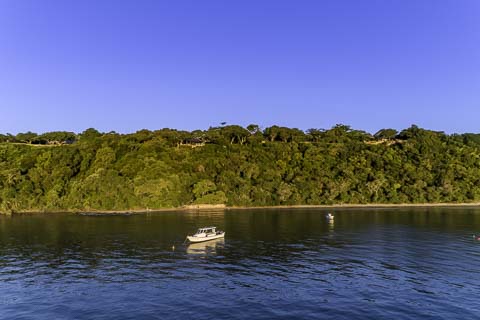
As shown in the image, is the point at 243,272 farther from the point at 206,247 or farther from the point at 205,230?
the point at 205,230

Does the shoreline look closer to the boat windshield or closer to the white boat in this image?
the boat windshield

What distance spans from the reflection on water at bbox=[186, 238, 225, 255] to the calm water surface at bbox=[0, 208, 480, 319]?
0.72 metres

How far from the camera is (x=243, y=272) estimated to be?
6919cm

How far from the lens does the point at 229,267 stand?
72.8 metres

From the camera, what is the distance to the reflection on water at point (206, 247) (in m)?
86.1

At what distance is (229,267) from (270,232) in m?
41.1

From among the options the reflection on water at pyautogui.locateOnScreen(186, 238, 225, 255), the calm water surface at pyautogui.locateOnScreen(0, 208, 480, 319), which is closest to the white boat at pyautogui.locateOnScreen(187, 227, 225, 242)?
the reflection on water at pyautogui.locateOnScreen(186, 238, 225, 255)

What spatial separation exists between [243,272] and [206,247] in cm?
2399

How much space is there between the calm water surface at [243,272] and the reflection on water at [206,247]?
2.37 feet

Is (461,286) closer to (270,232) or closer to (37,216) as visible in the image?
(270,232)

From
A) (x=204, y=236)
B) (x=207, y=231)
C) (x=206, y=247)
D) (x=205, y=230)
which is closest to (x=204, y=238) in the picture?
(x=204, y=236)

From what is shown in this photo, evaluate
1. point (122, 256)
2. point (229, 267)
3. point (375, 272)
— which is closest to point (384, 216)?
point (375, 272)

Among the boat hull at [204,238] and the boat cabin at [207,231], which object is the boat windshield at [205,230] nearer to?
the boat cabin at [207,231]

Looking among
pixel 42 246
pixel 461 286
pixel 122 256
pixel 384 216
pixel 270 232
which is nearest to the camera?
pixel 461 286
